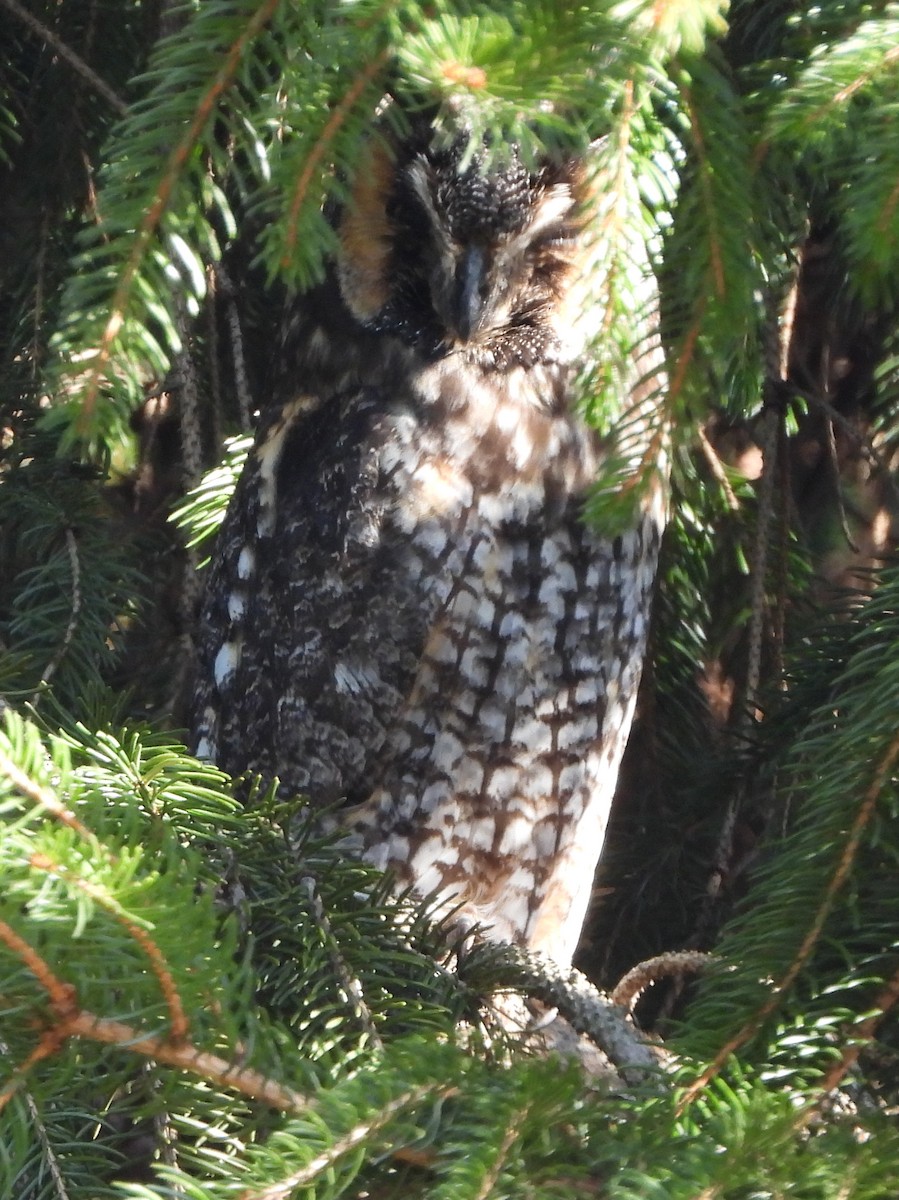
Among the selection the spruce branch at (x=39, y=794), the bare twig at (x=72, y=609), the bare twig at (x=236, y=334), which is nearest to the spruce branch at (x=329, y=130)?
the spruce branch at (x=39, y=794)

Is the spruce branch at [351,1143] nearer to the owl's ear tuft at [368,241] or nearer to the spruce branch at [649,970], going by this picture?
the spruce branch at [649,970]

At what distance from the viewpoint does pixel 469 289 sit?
1.41 metres

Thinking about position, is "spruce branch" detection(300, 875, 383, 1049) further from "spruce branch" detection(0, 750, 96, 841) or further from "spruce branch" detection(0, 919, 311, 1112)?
"spruce branch" detection(0, 750, 96, 841)

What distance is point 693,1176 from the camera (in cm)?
68

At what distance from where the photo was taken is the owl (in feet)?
5.11

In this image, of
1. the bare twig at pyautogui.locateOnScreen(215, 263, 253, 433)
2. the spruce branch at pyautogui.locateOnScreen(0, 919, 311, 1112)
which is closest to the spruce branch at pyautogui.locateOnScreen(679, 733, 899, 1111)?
the spruce branch at pyautogui.locateOnScreen(0, 919, 311, 1112)

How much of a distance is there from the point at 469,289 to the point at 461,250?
1.9 inches

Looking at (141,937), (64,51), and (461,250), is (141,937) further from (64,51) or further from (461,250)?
(64,51)

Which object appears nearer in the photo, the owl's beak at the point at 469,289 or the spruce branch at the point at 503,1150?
the spruce branch at the point at 503,1150

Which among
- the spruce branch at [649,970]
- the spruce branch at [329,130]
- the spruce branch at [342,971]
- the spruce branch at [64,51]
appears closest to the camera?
the spruce branch at [329,130]

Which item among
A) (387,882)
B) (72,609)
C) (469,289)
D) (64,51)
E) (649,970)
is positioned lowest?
(649,970)

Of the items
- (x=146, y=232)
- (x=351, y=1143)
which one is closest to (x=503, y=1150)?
(x=351, y=1143)

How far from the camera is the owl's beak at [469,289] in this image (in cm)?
141

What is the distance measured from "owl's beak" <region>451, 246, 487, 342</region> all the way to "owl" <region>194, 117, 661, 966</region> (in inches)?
1.7
